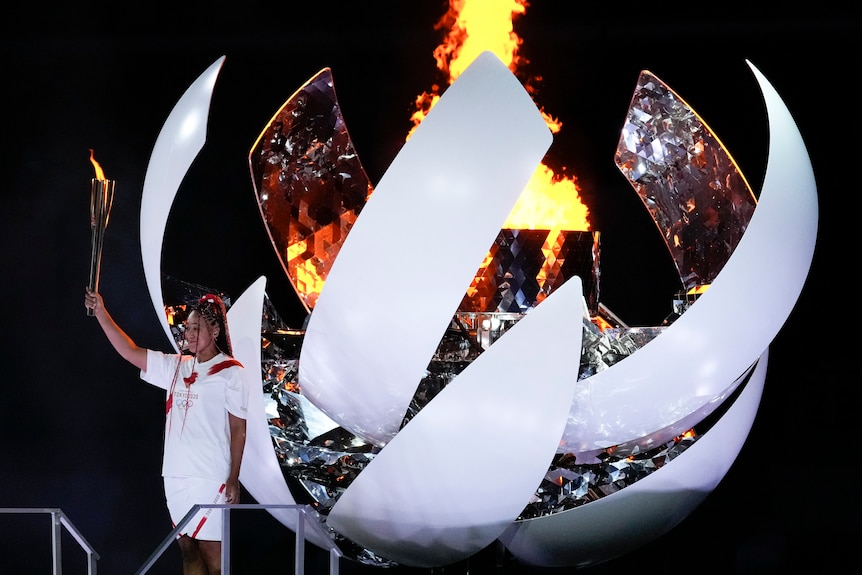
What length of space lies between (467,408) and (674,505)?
37.7 inches

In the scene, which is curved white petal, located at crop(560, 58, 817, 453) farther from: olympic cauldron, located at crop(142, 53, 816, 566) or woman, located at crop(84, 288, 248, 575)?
woman, located at crop(84, 288, 248, 575)

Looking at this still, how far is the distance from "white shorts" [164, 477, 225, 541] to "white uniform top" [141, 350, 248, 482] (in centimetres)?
2

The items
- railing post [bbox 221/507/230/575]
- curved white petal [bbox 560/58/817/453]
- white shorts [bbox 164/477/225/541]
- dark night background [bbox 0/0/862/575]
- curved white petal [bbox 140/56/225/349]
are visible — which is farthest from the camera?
dark night background [bbox 0/0/862/575]

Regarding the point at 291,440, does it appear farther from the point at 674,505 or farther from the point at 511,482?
the point at 674,505

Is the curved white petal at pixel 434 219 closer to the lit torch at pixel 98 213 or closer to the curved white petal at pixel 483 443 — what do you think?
the curved white petal at pixel 483 443

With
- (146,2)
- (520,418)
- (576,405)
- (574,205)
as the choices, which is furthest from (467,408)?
(146,2)

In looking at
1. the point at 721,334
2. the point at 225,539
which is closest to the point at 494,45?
the point at 721,334

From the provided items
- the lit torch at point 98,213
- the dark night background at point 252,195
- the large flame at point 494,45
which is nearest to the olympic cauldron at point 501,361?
the lit torch at point 98,213

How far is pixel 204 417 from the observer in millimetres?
3045

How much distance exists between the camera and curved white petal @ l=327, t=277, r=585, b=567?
3.04 meters

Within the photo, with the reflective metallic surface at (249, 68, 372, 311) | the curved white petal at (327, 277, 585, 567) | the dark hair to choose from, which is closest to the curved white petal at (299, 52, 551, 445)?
the curved white petal at (327, 277, 585, 567)

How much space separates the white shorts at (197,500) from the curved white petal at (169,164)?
2.11 ft

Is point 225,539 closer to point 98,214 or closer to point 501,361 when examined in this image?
point 501,361

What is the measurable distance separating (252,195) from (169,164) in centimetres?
156
